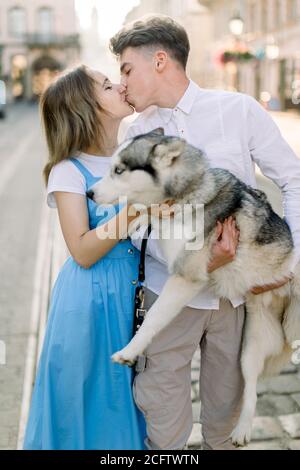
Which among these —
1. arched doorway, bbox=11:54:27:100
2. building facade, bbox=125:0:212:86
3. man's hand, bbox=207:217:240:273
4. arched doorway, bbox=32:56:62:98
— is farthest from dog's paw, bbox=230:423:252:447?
arched doorway, bbox=32:56:62:98

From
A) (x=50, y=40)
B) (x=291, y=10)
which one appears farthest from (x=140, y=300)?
(x=50, y=40)

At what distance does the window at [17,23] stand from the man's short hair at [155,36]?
231 ft

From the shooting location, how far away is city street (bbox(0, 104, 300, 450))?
399cm

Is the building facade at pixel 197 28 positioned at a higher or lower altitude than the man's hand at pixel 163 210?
higher

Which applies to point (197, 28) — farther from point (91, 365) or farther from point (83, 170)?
point (91, 365)

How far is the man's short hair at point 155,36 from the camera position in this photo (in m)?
2.80

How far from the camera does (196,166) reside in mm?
2615

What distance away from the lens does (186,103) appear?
9.08 feet

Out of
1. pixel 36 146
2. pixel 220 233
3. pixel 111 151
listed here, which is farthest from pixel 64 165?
pixel 36 146

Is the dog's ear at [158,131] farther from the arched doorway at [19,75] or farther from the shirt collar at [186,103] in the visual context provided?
the arched doorway at [19,75]

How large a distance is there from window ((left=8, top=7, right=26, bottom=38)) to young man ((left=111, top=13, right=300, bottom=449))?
70527 mm

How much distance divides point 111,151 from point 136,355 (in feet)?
3.50

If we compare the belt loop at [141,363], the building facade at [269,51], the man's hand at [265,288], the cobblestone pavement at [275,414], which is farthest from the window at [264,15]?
the belt loop at [141,363]

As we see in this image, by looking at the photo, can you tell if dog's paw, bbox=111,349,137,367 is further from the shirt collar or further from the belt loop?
the shirt collar
